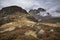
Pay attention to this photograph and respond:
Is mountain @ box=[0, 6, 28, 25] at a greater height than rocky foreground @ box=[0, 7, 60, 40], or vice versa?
mountain @ box=[0, 6, 28, 25]

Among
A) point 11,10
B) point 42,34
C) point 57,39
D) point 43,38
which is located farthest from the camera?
point 11,10

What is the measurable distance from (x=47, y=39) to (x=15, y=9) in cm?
10491

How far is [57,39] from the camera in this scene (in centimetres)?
2758

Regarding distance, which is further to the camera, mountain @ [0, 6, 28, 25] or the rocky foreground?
mountain @ [0, 6, 28, 25]

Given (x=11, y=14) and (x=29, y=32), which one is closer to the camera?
(x=29, y=32)

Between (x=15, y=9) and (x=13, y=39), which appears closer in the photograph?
(x=13, y=39)

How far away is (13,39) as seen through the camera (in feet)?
94.4

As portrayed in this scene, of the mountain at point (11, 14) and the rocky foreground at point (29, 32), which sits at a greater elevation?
the mountain at point (11, 14)

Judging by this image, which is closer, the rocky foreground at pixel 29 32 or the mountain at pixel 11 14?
the rocky foreground at pixel 29 32

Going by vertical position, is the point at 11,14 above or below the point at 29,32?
above

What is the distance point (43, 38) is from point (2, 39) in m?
11.3

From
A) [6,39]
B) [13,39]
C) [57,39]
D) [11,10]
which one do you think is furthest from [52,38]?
[11,10]

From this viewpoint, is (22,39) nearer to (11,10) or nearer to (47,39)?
(47,39)

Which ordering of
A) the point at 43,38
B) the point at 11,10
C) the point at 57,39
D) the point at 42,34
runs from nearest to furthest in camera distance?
the point at 57,39, the point at 43,38, the point at 42,34, the point at 11,10
